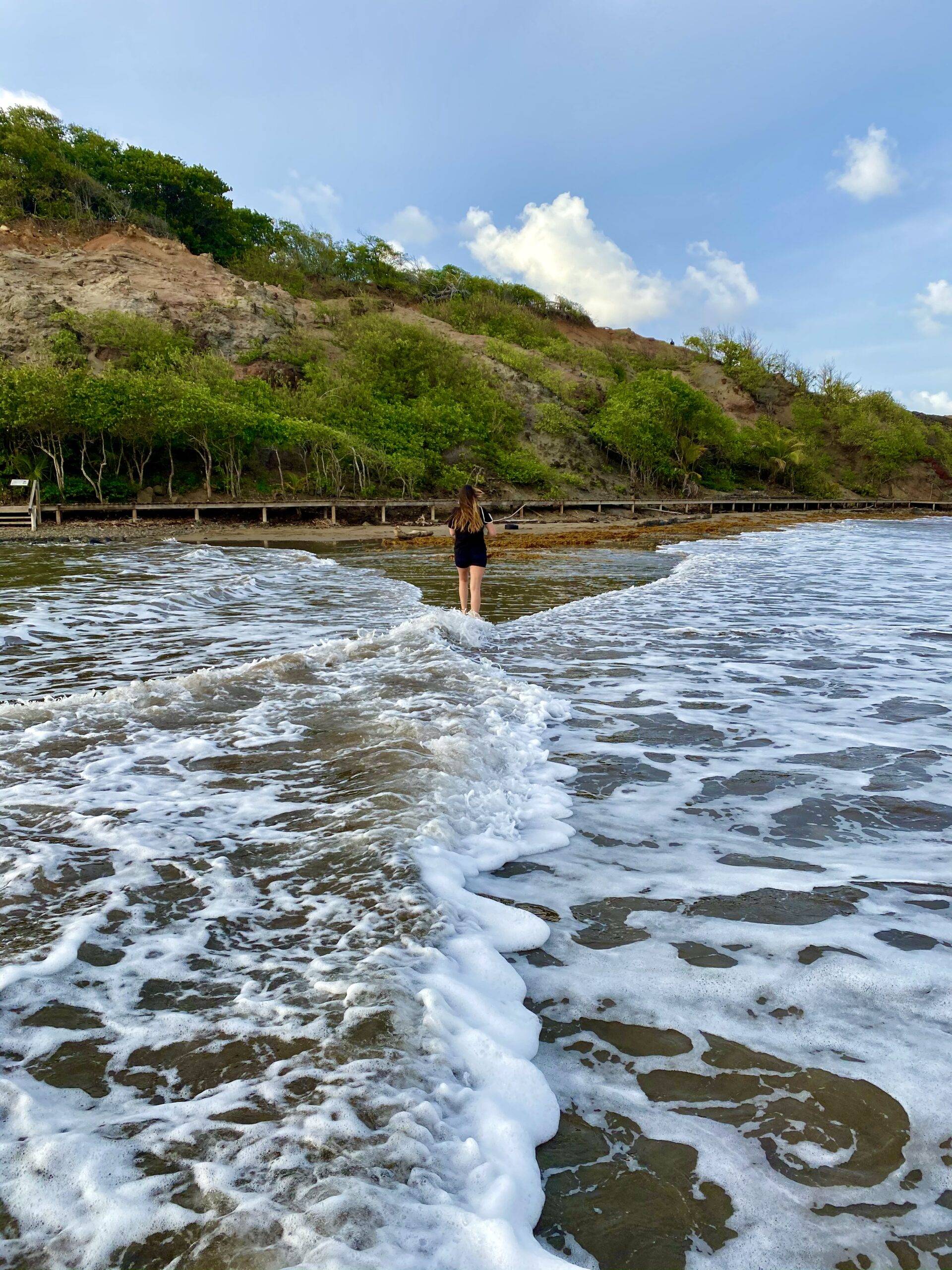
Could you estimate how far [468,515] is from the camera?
9.17 m

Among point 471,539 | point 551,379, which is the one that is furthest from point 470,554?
point 551,379

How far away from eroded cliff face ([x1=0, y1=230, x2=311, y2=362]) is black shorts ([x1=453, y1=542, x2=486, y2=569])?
32423 millimetres

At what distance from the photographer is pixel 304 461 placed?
31219 mm

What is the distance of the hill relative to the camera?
28609mm

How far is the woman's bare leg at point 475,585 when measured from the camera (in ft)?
A: 31.2

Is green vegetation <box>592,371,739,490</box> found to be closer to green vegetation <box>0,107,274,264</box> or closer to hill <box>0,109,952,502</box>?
hill <box>0,109,952,502</box>

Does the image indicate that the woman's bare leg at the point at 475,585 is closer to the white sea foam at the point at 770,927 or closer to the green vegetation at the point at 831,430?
the white sea foam at the point at 770,927

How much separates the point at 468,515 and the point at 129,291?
38.2 meters

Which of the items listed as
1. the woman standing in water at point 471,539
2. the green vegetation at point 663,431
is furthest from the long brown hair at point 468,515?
the green vegetation at point 663,431

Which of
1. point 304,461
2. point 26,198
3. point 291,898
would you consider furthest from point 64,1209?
point 26,198

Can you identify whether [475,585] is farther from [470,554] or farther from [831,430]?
[831,430]

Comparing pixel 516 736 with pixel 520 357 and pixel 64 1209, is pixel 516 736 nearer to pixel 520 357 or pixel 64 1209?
pixel 64 1209

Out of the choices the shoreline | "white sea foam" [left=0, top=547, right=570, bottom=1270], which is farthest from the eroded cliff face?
"white sea foam" [left=0, top=547, right=570, bottom=1270]

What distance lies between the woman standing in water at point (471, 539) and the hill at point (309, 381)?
2079 centimetres
